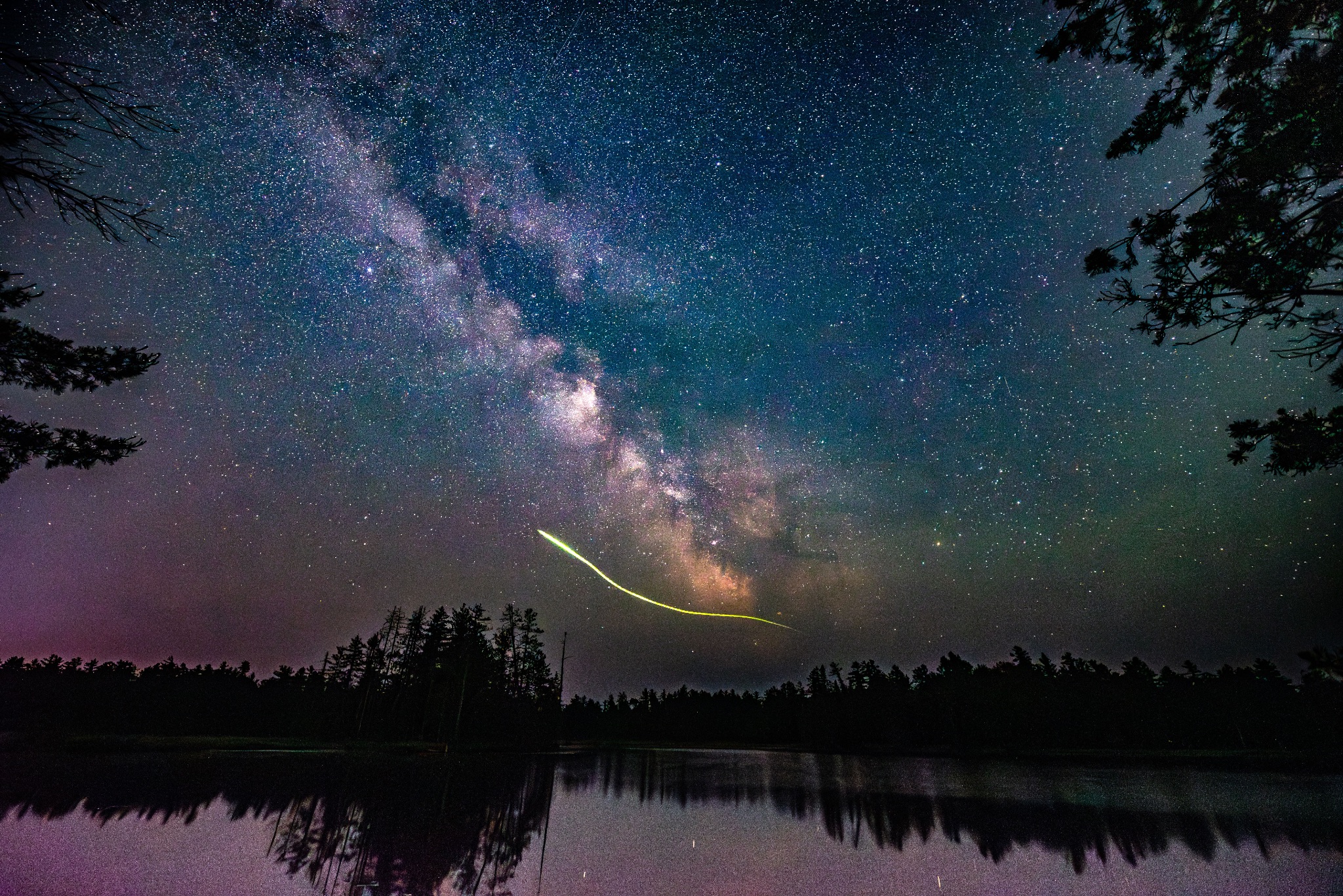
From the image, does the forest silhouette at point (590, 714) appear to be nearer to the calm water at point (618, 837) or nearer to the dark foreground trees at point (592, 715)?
the dark foreground trees at point (592, 715)

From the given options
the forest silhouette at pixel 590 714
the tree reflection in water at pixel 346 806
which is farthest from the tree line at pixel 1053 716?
the tree reflection in water at pixel 346 806

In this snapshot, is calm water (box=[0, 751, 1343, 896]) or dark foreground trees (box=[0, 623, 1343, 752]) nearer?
calm water (box=[0, 751, 1343, 896])

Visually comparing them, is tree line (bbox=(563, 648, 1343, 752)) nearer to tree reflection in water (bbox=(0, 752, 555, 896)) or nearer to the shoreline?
the shoreline

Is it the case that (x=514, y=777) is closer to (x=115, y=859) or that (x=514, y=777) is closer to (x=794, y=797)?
(x=794, y=797)

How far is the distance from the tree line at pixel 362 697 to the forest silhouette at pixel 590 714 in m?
0.20

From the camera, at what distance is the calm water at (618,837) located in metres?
9.08

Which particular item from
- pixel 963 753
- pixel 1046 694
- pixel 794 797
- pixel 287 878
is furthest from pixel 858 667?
pixel 287 878

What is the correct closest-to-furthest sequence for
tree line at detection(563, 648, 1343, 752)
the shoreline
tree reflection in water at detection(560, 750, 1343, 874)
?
tree reflection in water at detection(560, 750, 1343, 874) < the shoreline < tree line at detection(563, 648, 1343, 752)

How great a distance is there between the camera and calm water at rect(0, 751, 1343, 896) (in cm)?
908

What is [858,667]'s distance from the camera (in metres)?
112

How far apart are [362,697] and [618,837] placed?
59454 mm

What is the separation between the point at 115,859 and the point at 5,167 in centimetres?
1270

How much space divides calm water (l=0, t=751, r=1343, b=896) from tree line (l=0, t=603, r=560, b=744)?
26682 mm

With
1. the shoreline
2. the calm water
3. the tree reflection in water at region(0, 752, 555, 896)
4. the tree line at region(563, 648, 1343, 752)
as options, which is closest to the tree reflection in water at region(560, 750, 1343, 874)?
Result: the calm water
